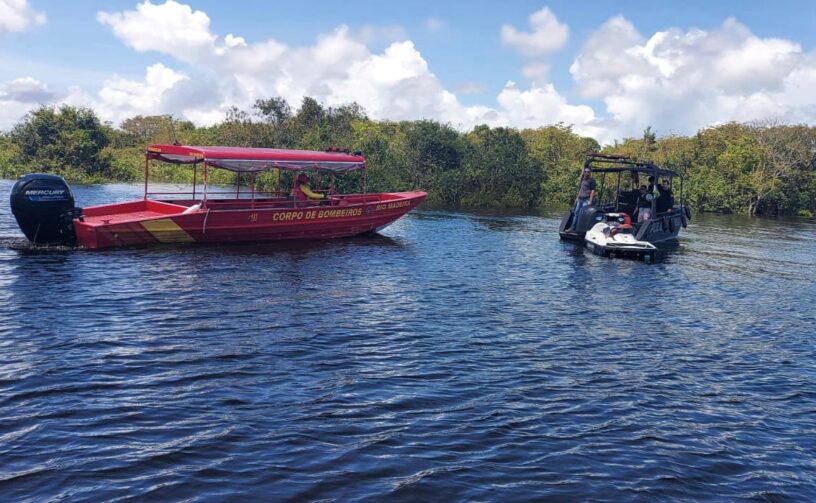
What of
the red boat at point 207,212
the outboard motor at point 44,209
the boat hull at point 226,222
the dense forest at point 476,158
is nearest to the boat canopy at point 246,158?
the red boat at point 207,212

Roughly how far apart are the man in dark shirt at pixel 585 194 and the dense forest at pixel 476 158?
23299 millimetres

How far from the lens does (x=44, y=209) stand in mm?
17797

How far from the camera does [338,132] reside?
64.5 m

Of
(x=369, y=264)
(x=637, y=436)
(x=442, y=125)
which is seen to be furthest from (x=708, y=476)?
(x=442, y=125)

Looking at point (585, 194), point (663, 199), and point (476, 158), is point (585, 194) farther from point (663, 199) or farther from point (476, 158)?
point (476, 158)

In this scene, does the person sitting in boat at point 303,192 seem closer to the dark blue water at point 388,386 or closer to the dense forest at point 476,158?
the dark blue water at point 388,386

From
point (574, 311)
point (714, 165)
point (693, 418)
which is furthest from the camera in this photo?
point (714, 165)

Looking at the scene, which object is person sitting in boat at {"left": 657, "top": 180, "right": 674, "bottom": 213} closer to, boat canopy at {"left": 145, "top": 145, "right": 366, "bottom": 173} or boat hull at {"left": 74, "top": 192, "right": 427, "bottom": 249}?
boat hull at {"left": 74, "top": 192, "right": 427, "bottom": 249}

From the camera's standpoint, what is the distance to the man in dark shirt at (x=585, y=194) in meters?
26.6

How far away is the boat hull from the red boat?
3 cm

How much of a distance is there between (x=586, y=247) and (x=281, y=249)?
1198cm

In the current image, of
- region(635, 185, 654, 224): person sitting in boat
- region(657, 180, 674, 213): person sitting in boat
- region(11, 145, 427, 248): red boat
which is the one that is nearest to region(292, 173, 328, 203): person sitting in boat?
region(11, 145, 427, 248): red boat

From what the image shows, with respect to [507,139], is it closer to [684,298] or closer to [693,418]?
[684,298]

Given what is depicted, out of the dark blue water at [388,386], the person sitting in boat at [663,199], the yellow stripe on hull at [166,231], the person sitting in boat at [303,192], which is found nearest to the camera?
the dark blue water at [388,386]
